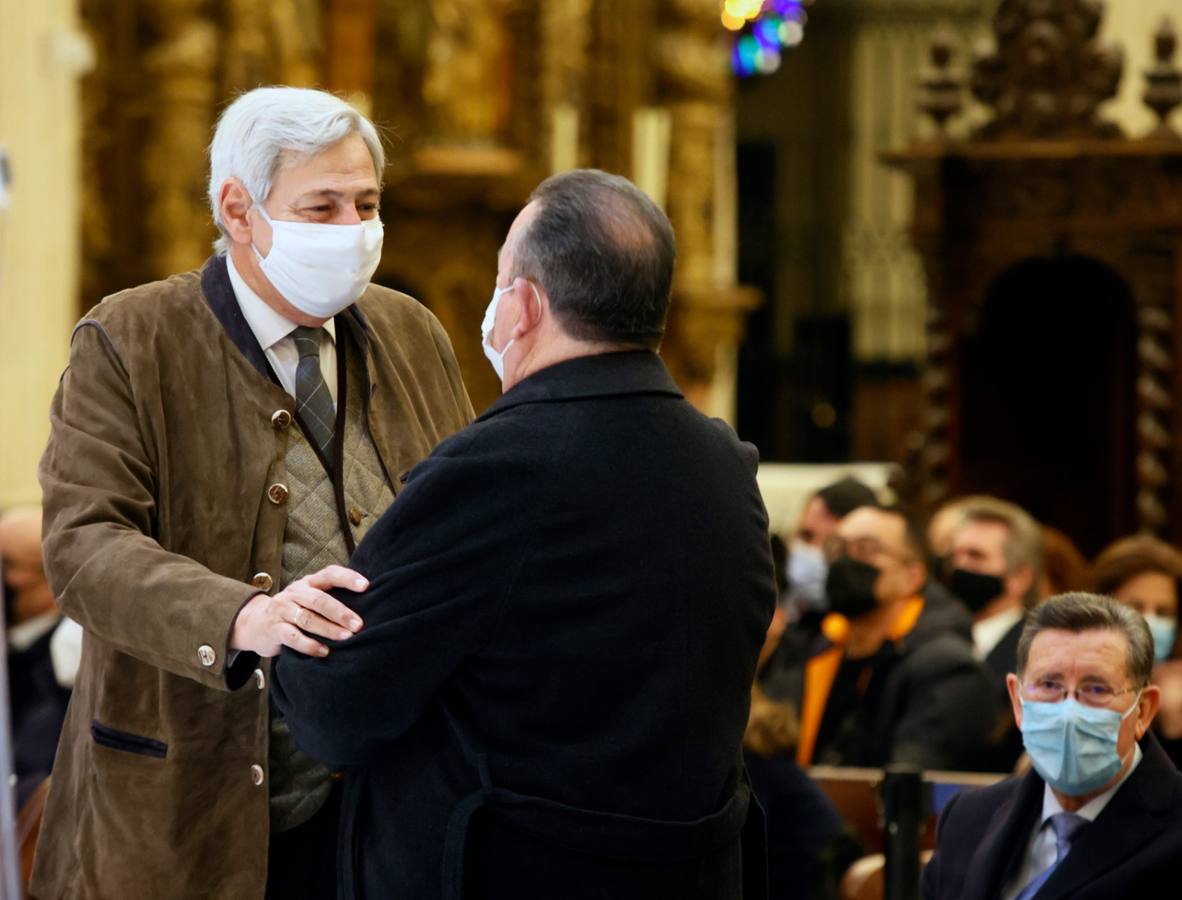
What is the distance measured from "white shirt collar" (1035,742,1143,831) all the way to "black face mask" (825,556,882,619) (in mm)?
2399

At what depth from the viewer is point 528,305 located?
264 cm

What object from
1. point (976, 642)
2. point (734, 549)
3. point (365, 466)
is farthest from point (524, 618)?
point (976, 642)

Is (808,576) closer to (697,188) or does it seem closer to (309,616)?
(309,616)

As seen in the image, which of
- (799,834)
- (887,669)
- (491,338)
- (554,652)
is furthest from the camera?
(887,669)

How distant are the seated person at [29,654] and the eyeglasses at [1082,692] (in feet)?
9.43

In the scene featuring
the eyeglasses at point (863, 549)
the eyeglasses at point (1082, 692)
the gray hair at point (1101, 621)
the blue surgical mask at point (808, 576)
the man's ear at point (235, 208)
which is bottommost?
the blue surgical mask at point (808, 576)

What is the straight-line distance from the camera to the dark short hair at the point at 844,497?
294 inches

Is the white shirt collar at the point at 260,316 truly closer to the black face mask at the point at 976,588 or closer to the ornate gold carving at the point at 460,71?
the black face mask at the point at 976,588

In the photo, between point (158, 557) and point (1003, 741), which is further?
point (1003, 741)

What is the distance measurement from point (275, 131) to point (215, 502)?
52 cm

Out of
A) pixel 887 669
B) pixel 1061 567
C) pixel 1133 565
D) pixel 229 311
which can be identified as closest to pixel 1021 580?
pixel 1133 565

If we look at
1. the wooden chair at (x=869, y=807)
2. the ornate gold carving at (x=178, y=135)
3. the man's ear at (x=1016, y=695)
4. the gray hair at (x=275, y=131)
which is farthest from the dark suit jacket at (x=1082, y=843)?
the ornate gold carving at (x=178, y=135)

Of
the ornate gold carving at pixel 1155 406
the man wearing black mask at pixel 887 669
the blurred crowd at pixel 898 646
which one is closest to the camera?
the blurred crowd at pixel 898 646

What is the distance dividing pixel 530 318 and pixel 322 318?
58 cm
